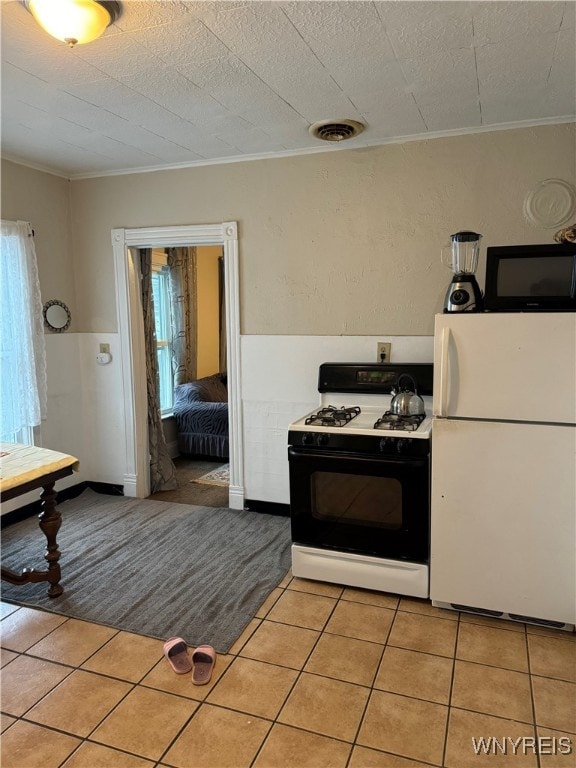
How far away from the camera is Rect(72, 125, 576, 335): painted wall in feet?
9.53

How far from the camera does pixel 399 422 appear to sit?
2.69 m

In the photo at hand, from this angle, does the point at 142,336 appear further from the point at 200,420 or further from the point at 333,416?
the point at 333,416

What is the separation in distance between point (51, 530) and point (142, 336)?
1785 millimetres

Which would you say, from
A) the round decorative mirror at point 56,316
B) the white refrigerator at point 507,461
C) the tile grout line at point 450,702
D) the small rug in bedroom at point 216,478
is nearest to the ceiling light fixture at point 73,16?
the white refrigerator at point 507,461

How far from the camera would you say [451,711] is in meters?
1.90

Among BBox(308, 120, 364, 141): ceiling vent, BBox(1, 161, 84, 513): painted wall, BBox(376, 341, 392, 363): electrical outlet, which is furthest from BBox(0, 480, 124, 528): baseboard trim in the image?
BBox(308, 120, 364, 141): ceiling vent

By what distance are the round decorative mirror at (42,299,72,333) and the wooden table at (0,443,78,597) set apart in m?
1.29

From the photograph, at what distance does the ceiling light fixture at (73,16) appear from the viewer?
166 centimetres

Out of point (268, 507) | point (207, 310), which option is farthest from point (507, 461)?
point (207, 310)

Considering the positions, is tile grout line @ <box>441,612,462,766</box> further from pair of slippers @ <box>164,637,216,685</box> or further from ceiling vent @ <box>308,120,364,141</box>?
ceiling vent @ <box>308,120,364,141</box>

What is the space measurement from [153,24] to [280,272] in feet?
5.77

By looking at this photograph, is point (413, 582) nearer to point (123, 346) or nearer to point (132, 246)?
point (123, 346)

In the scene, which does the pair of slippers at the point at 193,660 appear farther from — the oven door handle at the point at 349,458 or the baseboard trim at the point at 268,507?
the baseboard trim at the point at 268,507

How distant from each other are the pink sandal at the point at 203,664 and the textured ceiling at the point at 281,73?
2.42 metres
